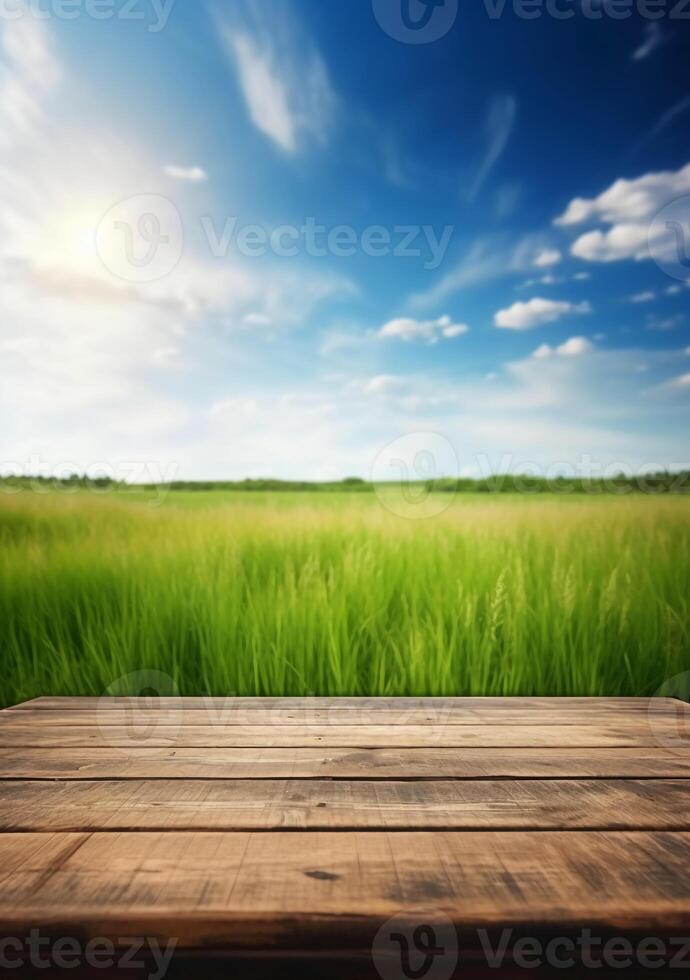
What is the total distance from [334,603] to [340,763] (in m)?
1.04

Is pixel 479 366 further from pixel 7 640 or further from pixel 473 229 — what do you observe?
pixel 7 640

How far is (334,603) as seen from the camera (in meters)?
2.07

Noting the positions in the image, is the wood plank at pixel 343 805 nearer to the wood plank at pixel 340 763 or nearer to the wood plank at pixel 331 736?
the wood plank at pixel 340 763

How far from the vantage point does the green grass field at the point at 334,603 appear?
6.40 feet

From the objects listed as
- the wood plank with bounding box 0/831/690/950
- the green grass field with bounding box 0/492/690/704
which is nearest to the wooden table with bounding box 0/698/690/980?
the wood plank with bounding box 0/831/690/950

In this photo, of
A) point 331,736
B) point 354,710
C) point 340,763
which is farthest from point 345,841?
point 354,710

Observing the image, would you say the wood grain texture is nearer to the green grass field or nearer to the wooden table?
the wooden table

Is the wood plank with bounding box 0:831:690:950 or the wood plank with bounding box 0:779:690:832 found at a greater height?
the wood plank with bounding box 0:831:690:950

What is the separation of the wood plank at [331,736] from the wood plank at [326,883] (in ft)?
1.29

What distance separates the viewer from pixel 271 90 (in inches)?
111

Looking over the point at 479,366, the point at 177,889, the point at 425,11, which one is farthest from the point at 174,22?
the point at 177,889

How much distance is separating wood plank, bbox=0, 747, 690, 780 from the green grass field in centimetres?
78

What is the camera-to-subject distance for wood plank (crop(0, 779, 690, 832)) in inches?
31.9

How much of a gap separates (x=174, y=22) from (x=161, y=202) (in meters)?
0.82
